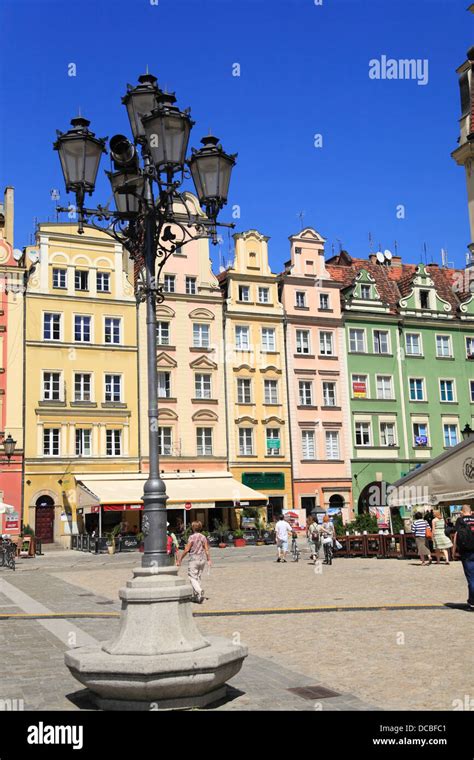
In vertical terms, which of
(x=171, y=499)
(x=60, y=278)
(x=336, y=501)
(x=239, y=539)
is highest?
(x=60, y=278)

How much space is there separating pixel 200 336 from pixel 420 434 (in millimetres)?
14595

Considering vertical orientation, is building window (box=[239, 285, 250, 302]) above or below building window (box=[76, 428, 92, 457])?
above

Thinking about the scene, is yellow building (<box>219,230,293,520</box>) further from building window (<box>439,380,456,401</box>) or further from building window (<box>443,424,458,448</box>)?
building window (<box>439,380,456,401</box>)

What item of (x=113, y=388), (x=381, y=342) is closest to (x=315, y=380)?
(x=381, y=342)

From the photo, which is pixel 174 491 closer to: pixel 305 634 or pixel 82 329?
pixel 82 329

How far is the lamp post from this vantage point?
6383mm

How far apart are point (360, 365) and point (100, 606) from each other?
1308 inches

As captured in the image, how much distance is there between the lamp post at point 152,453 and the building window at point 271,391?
1308 inches

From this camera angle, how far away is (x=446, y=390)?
47375mm

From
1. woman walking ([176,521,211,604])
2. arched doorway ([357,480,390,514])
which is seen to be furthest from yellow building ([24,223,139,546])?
woman walking ([176,521,211,604])

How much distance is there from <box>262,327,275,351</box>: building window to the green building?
4.71 metres
